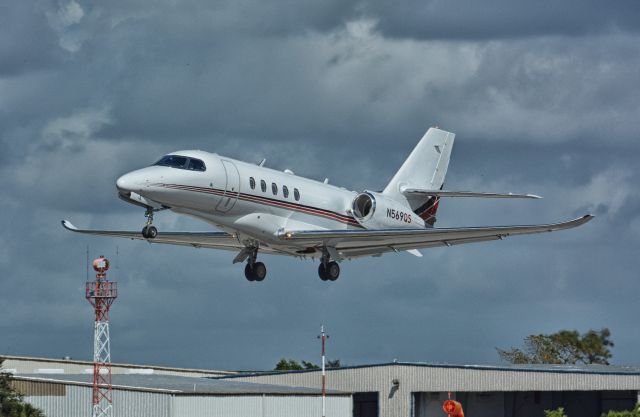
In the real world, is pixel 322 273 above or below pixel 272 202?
below

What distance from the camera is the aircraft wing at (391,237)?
51.2 metres

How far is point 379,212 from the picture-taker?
56062mm

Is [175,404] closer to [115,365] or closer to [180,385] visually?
[180,385]

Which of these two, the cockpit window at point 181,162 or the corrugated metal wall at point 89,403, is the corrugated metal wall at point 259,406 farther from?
the cockpit window at point 181,162

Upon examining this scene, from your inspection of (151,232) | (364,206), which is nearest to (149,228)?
(151,232)

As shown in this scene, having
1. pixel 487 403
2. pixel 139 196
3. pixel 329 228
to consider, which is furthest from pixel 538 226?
pixel 487 403

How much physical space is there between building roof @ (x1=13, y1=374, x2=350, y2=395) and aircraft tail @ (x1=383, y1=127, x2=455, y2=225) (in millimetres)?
9276

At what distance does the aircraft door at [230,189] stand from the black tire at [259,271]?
5.03 m

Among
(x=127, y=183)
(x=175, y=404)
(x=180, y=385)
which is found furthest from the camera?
(x=180, y=385)

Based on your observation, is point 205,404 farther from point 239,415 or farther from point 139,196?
point 139,196

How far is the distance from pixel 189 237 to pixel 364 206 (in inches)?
276

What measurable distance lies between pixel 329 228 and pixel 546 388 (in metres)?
21.5

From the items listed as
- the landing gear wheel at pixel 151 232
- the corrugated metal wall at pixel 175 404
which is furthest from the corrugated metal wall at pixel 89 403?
the landing gear wheel at pixel 151 232

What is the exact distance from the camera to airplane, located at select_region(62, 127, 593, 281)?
153 feet
